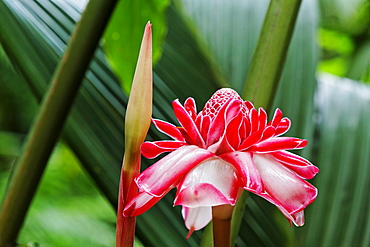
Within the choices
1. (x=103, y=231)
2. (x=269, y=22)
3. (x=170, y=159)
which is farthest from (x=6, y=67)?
(x=170, y=159)

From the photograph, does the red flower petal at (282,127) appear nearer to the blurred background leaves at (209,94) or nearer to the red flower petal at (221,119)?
the red flower petal at (221,119)

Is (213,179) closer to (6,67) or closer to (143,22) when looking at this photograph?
(143,22)

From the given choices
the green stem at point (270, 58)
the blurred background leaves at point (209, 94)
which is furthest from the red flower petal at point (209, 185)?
the blurred background leaves at point (209, 94)

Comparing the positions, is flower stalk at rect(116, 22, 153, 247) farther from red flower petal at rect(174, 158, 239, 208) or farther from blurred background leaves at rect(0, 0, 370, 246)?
blurred background leaves at rect(0, 0, 370, 246)

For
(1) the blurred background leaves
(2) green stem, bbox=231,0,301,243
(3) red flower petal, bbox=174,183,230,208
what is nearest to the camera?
(3) red flower petal, bbox=174,183,230,208

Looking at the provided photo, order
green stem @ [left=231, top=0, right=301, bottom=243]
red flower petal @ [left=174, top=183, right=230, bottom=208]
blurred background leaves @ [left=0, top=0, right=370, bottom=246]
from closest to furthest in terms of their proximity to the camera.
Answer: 1. red flower petal @ [left=174, top=183, right=230, bottom=208]
2. green stem @ [left=231, top=0, right=301, bottom=243]
3. blurred background leaves @ [left=0, top=0, right=370, bottom=246]

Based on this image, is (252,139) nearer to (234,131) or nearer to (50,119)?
(234,131)

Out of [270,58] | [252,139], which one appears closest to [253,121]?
[252,139]

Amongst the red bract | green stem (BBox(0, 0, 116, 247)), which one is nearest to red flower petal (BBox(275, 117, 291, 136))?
the red bract
